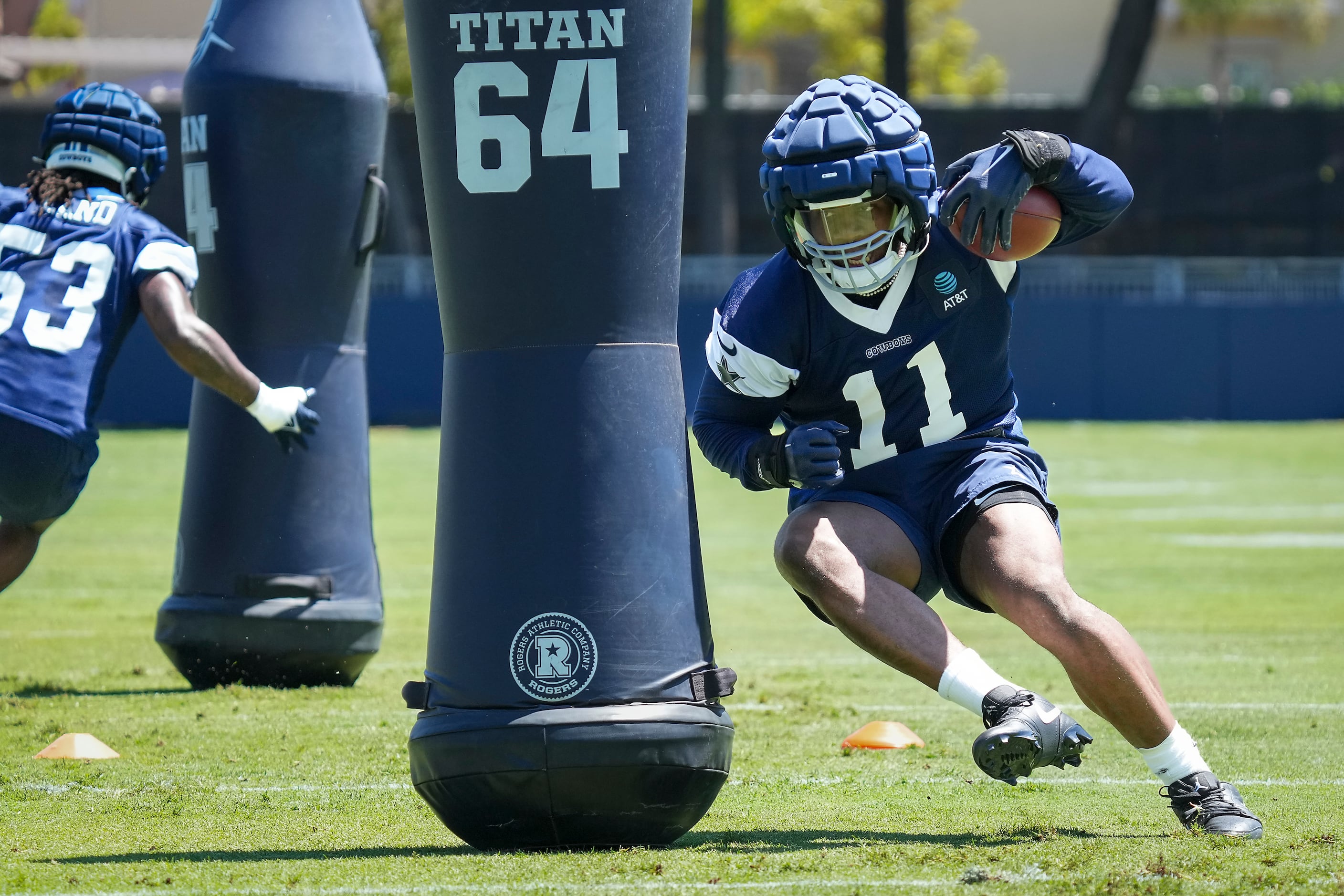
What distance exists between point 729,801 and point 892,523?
2.99 feet

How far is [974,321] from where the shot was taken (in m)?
4.39

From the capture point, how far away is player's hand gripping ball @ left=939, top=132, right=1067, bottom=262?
405 cm

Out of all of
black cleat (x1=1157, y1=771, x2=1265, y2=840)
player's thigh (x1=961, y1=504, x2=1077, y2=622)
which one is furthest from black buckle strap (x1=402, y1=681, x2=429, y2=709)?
black cleat (x1=1157, y1=771, x2=1265, y2=840)

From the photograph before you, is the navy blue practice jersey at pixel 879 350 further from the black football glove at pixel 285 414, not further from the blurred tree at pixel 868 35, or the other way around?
the blurred tree at pixel 868 35

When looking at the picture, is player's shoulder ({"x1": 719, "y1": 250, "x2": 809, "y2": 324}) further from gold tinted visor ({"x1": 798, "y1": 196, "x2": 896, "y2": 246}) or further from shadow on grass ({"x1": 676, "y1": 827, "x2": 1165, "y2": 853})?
shadow on grass ({"x1": 676, "y1": 827, "x2": 1165, "y2": 853})

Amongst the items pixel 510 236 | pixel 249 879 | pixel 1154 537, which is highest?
pixel 510 236

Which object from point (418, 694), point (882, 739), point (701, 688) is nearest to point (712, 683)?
point (701, 688)

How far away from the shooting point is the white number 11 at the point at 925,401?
4359mm

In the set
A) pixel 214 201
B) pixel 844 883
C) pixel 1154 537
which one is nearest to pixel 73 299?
pixel 214 201

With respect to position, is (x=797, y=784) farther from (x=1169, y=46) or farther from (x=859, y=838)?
(x=1169, y=46)

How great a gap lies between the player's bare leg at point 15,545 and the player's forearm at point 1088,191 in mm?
3512

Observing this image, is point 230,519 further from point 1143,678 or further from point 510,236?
point 1143,678

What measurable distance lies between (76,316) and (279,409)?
2.33ft

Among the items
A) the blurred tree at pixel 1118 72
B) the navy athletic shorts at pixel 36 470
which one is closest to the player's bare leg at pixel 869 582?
the navy athletic shorts at pixel 36 470
